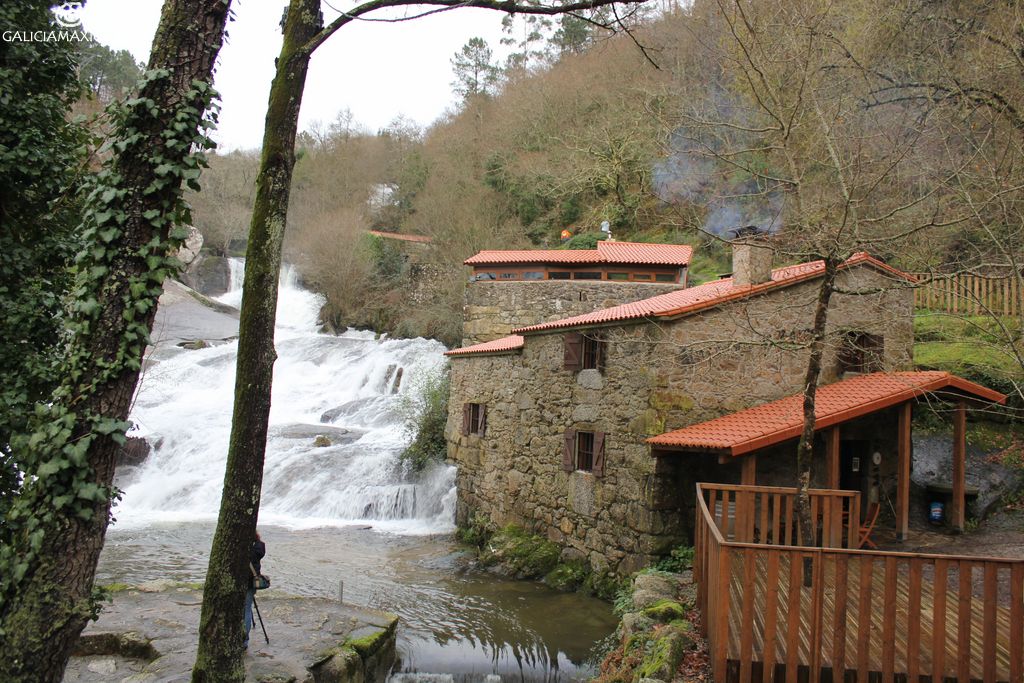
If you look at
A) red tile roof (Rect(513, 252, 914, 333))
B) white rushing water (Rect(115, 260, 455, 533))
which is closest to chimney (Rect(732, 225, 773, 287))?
red tile roof (Rect(513, 252, 914, 333))

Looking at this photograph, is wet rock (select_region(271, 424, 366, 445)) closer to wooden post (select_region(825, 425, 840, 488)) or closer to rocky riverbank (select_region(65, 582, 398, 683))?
rocky riverbank (select_region(65, 582, 398, 683))

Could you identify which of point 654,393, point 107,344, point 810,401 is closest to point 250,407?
point 107,344

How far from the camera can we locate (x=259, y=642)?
6.85 metres

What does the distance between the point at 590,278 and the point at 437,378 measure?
5.25m

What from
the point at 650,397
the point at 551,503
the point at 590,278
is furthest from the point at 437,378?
the point at 650,397

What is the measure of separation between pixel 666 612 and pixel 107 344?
4.71m

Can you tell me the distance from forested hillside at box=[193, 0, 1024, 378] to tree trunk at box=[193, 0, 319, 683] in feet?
8.33

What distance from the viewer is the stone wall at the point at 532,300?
810 inches

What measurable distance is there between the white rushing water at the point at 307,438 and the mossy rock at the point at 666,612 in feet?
26.3

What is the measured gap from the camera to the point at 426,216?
30609 millimetres

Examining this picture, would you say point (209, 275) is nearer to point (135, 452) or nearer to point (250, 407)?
point (135, 452)

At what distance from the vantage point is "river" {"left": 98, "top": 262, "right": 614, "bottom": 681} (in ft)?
29.1

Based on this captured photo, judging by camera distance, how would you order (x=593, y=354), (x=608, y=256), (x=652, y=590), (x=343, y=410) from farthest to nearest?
1. (x=343, y=410)
2. (x=608, y=256)
3. (x=593, y=354)
4. (x=652, y=590)

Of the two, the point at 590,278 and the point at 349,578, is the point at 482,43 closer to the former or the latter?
the point at 590,278
